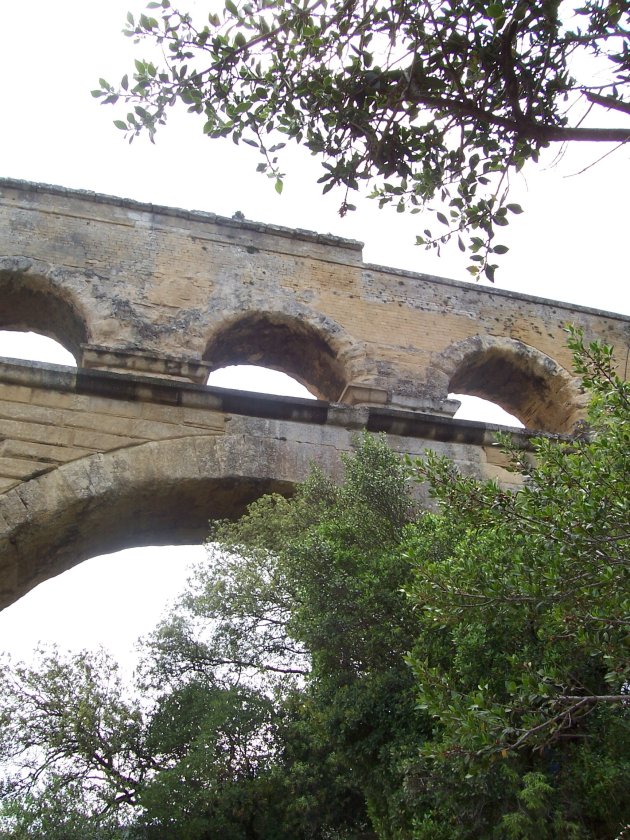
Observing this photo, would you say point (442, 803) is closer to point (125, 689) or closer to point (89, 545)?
point (89, 545)

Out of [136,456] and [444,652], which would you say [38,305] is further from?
[444,652]

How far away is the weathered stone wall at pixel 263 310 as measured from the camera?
783 cm

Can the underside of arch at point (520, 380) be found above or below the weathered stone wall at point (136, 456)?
above

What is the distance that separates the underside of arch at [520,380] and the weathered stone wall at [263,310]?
0.05 ft

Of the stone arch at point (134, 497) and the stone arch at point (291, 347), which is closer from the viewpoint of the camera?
the stone arch at point (134, 497)

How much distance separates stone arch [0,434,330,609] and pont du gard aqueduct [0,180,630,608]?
0.04 feet

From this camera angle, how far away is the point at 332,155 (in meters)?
5.17

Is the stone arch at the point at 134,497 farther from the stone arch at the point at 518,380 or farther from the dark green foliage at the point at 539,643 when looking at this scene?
the stone arch at the point at 518,380

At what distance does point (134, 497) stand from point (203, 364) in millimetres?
1729

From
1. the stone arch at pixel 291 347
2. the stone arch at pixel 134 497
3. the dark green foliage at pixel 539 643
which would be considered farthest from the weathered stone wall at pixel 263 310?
the dark green foliage at pixel 539 643

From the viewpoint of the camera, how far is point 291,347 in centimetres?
864

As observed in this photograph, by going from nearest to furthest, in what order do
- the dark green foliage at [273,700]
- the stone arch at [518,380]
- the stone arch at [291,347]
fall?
the dark green foliage at [273,700], the stone arch at [291,347], the stone arch at [518,380]

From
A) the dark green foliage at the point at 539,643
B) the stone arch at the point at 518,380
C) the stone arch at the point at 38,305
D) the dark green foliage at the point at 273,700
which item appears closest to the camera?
the dark green foliage at the point at 539,643

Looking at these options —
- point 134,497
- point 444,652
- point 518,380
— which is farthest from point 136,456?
point 518,380
